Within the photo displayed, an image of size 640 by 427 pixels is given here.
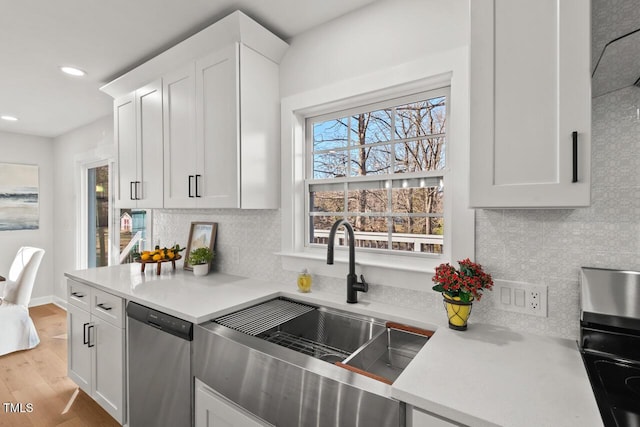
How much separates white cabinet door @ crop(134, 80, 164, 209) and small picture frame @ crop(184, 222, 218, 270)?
0.35 m

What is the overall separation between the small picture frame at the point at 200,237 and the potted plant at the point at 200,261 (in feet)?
0.31

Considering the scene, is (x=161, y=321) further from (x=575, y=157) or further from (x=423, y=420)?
(x=575, y=157)

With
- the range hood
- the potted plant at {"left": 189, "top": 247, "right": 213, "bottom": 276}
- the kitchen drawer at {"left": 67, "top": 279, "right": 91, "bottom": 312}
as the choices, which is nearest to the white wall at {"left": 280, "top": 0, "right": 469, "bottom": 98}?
the range hood

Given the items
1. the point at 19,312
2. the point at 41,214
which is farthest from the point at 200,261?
the point at 41,214

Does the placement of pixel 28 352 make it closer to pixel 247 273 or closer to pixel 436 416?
pixel 247 273

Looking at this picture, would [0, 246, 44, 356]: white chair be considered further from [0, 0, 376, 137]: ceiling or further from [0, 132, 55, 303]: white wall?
[0, 0, 376, 137]: ceiling

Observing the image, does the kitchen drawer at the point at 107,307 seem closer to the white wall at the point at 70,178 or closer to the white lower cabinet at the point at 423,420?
the white lower cabinet at the point at 423,420

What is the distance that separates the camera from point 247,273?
220 cm

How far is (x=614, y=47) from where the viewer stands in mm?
861

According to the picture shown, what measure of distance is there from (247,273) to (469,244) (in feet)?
Result: 4.75

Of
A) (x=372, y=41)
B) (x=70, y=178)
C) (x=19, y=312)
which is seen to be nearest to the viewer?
(x=372, y=41)

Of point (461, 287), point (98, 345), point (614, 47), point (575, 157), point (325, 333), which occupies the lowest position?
point (98, 345)

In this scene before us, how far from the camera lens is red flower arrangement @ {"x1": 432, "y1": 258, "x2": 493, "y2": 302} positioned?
1226 millimetres

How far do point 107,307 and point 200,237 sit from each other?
0.75 meters
